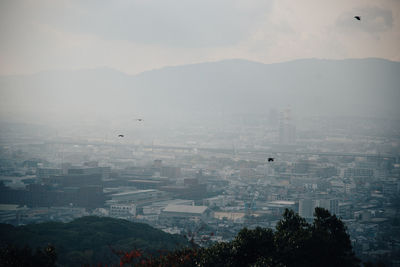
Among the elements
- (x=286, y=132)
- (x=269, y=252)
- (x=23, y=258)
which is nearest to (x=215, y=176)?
(x=286, y=132)

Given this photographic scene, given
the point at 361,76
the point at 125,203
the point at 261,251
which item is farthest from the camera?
the point at 361,76

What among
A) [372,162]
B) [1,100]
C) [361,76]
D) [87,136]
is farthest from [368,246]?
[361,76]

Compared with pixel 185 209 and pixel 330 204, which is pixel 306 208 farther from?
pixel 185 209

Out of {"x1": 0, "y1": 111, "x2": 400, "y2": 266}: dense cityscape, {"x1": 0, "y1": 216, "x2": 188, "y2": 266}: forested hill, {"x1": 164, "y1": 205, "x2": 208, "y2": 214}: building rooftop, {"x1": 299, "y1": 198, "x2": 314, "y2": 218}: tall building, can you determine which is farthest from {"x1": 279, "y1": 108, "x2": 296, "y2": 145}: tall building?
{"x1": 0, "y1": 216, "x2": 188, "y2": 266}: forested hill

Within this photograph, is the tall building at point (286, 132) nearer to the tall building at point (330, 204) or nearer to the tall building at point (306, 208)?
the tall building at point (330, 204)

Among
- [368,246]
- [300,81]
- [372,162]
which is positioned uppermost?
[300,81]

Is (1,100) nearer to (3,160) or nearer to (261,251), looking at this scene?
(3,160)

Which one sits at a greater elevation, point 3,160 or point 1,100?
point 1,100

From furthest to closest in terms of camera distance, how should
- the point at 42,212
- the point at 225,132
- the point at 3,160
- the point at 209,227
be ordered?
the point at 225,132, the point at 3,160, the point at 42,212, the point at 209,227
